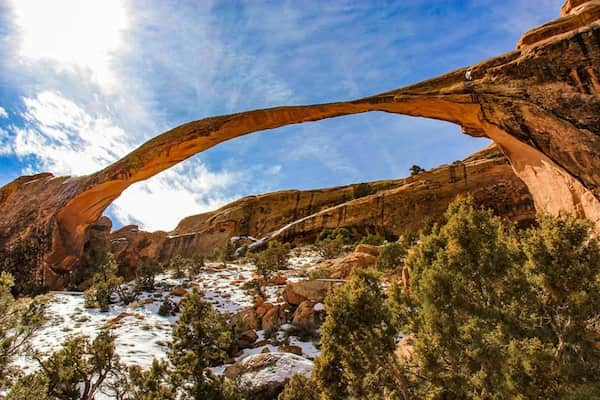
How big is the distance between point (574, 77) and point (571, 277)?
4549 millimetres

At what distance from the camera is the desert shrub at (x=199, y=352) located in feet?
23.3

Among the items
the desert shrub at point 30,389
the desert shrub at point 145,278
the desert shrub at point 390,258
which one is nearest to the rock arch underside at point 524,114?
the desert shrub at point 145,278

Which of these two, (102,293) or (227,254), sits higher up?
(227,254)

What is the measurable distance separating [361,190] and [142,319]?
3129cm

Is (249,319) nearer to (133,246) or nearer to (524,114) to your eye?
(524,114)

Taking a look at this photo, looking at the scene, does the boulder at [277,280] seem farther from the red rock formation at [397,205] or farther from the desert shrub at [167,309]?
the red rock formation at [397,205]

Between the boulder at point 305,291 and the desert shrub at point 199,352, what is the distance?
21.9ft

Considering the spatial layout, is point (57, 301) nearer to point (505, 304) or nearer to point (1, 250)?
point (1, 250)

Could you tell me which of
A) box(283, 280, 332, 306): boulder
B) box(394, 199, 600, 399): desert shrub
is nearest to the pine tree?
box(394, 199, 600, 399): desert shrub

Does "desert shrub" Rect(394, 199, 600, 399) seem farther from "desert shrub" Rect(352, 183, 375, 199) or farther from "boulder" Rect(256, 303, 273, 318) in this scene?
"desert shrub" Rect(352, 183, 375, 199)

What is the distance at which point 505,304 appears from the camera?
5715 millimetres

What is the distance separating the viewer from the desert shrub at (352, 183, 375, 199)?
4119cm

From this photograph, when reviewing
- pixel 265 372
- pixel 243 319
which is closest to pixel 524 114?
pixel 265 372

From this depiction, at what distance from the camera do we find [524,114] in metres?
7.53
